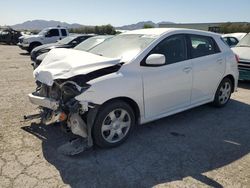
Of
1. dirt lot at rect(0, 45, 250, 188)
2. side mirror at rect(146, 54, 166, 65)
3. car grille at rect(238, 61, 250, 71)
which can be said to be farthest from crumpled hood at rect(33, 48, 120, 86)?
car grille at rect(238, 61, 250, 71)

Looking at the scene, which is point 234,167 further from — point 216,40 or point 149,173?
point 216,40

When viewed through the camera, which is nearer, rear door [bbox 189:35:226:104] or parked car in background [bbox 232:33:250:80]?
rear door [bbox 189:35:226:104]

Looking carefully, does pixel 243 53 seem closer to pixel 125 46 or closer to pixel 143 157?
pixel 125 46

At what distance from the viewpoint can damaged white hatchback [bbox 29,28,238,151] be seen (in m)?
3.96

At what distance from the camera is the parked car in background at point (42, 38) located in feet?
63.3

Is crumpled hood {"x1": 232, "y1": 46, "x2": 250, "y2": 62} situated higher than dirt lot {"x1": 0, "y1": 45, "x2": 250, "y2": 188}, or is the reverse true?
crumpled hood {"x1": 232, "y1": 46, "x2": 250, "y2": 62}

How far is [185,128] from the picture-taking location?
514 cm

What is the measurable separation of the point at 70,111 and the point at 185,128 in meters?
2.22

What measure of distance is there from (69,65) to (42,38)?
645 inches

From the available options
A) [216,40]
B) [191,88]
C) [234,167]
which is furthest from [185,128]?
[216,40]

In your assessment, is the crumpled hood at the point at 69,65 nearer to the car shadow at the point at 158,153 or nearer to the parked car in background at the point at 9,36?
the car shadow at the point at 158,153

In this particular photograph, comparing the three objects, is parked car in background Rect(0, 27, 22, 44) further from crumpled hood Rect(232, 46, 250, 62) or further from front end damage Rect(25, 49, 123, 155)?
front end damage Rect(25, 49, 123, 155)

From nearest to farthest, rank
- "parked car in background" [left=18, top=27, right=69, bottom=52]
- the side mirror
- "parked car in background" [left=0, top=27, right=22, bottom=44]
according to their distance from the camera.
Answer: the side mirror
"parked car in background" [left=18, top=27, right=69, bottom=52]
"parked car in background" [left=0, top=27, right=22, bottom=44]

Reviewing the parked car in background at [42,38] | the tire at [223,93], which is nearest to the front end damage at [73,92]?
the tire at [223,93]
